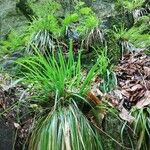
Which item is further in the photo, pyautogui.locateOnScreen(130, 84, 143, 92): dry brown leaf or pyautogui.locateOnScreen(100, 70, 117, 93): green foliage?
pyautogui.locateOnScreen(100, 70, 117, 93): green foliage

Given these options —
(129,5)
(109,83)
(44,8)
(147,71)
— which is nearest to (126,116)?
(109,83)

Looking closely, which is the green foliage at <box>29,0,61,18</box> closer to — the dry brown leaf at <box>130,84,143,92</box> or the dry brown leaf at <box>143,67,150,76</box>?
the dry brown leaf at <box>143,67,150,76</box>

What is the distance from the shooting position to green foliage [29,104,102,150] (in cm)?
323

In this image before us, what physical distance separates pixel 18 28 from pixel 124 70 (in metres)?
3.53

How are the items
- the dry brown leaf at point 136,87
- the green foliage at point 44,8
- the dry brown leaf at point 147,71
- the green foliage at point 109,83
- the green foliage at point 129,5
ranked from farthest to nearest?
the green foliage at point 44,8
the green foliage at point 129,5
the dry brown leaf at point 147,71
the green foliage at point 109,83
the dry brown leaf at point 136,87

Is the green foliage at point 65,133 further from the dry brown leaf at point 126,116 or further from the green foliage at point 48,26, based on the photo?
the green foliage at point 48,26

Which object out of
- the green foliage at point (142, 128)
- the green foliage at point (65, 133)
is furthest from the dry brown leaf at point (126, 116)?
the green foliage at point (65, 133)

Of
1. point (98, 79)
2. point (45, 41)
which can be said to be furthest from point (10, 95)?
point (45, 41)

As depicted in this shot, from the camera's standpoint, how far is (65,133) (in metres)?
3.25

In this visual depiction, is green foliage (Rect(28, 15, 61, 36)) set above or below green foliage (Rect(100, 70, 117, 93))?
above

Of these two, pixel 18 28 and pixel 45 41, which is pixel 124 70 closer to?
pixel 45 41

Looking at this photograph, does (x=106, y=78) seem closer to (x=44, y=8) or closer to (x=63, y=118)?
(x=63, y=118)

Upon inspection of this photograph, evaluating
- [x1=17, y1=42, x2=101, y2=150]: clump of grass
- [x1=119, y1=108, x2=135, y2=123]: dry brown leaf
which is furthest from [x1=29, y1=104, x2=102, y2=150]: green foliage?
[x1=119, y1=108, x2=135, y2=123]: dry brown leaf

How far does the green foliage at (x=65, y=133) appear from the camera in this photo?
323 cm
